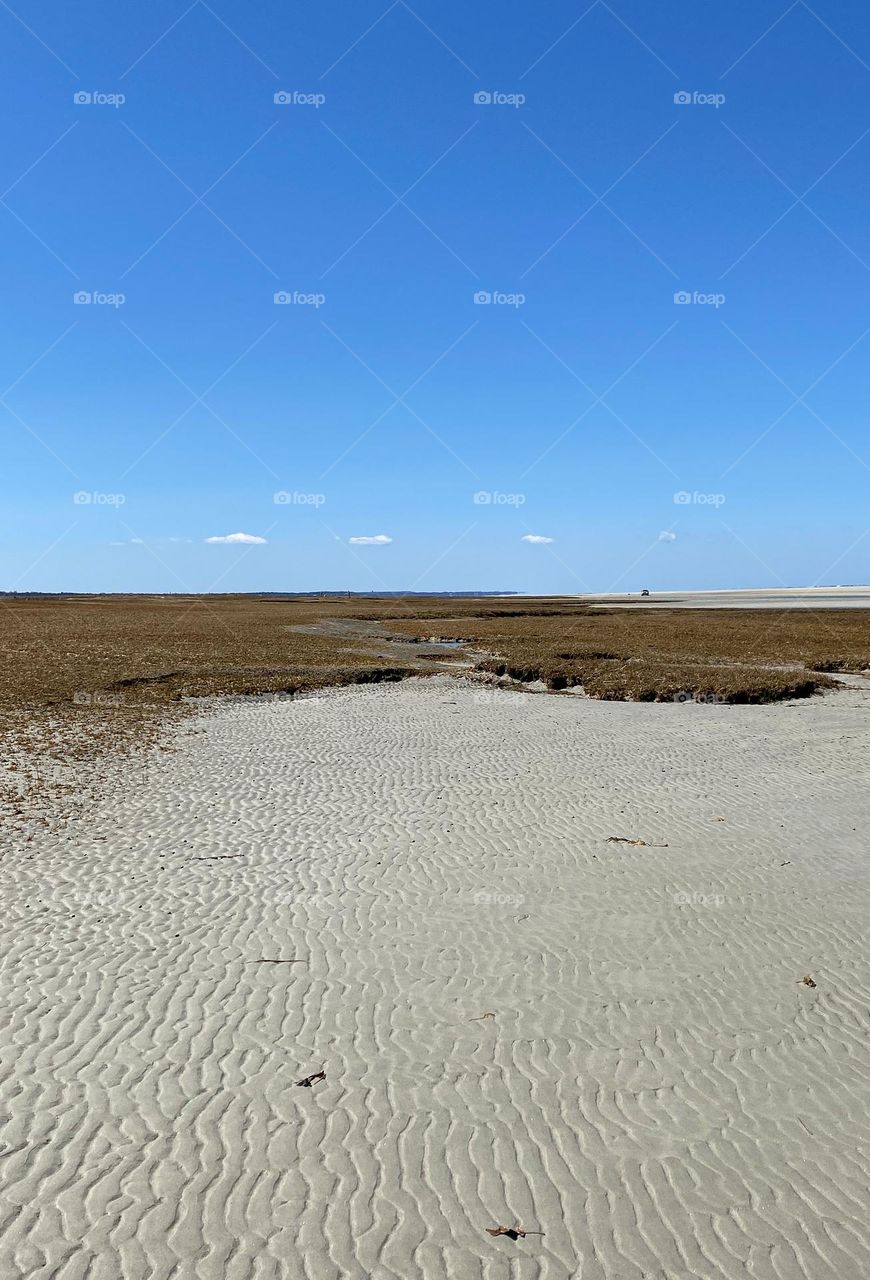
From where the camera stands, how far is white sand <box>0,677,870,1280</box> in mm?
6195

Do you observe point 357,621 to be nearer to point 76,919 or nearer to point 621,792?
point 621,792

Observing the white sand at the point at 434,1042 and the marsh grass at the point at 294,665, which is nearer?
the white sand at the point at 434,1042

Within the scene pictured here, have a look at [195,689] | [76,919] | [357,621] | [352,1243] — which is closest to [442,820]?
[76,919]

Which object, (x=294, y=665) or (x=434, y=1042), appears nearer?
(x=434, y=1042)

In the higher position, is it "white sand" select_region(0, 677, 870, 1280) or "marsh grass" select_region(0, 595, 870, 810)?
"marsh grass" select_region(0, 595, 870, 810)

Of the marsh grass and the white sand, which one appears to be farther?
the marsh grass

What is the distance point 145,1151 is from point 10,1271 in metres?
1.32

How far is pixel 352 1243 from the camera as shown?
6074 millimetres

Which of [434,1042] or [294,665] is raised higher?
Result: [294,665]

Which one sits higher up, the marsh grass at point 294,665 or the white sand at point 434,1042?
the marsh grass at point 294,665

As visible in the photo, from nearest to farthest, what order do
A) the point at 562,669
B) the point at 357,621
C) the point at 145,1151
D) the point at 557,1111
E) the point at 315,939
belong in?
1. the point at 145,1151
2. the point at 557,1111
3. the point at 315,939
4. the point at 562,669
5. the point at 357,621

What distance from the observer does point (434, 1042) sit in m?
8.82

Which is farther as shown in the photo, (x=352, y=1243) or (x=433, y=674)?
(x=433, y=674)

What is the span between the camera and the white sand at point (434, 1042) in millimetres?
6195
